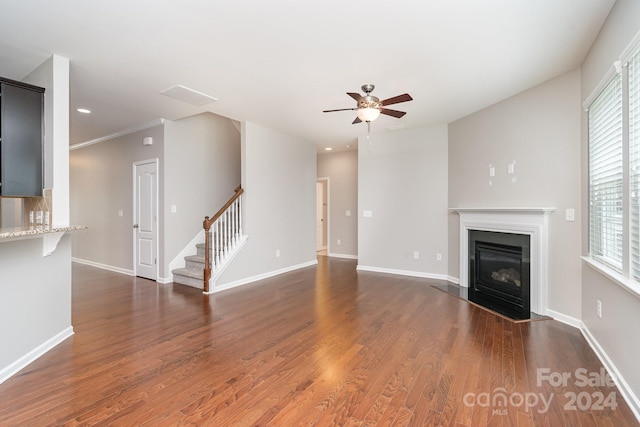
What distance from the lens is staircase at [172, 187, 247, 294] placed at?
466 centimetres

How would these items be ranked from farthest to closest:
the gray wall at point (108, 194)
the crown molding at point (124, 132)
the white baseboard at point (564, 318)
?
the gray wall at point (108, 194) → the crown molding at point (124, 132) → the white baseboard at point (564, 318)

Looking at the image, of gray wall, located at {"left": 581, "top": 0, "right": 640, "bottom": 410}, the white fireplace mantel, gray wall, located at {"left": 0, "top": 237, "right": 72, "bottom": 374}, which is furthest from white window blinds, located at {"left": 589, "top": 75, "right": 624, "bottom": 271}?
gray wall, located at {"left": 0, "top": 237, "right": 72, "bottom": 374}

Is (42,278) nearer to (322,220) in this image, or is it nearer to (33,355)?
(33,355)

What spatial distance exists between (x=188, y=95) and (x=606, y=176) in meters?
4.42

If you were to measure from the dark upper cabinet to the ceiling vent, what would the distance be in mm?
1229

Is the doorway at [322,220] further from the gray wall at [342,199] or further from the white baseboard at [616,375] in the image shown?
the white baseboard at [616,375]

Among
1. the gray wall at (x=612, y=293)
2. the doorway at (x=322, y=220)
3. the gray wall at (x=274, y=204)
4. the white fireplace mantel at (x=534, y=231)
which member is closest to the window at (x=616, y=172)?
the gray wall at (x=612, y=293)

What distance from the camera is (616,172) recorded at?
2338 millimetres

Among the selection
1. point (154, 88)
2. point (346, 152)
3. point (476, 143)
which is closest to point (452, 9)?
point (476, 143)

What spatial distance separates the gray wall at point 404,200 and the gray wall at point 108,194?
3.79m

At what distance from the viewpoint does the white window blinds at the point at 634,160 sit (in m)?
1.99

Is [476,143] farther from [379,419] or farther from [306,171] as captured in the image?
[379,419]

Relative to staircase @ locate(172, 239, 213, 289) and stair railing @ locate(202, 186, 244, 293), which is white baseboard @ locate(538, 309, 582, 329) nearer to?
stair railing @ locate(202, 186, 244, 293)

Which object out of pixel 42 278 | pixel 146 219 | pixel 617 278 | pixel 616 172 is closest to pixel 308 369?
pixel 617 278
